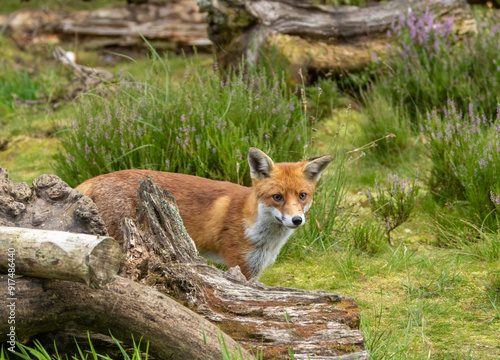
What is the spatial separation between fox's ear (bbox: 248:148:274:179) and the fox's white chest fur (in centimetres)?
32

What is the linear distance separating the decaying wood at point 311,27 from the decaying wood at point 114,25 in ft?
13.0

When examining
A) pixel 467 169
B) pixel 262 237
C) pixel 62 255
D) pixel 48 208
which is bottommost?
pixel 262 237

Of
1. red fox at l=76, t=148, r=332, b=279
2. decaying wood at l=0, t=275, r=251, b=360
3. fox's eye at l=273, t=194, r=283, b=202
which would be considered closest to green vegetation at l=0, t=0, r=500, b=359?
red fox at l=76, t=148, r=332, b=279

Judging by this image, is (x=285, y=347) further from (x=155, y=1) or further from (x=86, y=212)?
(x=155, y=1)

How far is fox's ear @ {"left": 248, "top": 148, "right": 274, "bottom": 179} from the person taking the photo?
14.7ft

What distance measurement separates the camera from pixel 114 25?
42.8 feet

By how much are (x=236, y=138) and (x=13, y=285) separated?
10.3 ft

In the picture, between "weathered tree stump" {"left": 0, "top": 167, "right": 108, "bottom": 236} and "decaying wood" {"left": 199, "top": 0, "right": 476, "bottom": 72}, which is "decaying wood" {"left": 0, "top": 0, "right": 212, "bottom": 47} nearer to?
"decaying wood" {"left": 199, "top": 0, "right": 476, "bottom": 72}

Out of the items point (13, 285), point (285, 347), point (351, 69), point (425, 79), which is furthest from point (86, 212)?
point (351, 69)

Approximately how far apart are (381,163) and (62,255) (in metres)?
5.40

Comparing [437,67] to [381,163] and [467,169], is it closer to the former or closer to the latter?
[381,163]

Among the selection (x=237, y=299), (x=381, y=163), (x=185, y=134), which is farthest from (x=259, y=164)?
(x=381, y=163)

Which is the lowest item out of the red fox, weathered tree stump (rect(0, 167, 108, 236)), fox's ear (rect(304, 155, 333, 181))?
the red fox

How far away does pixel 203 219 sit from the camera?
4715mm
